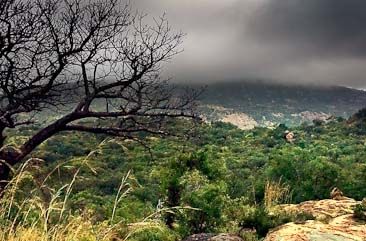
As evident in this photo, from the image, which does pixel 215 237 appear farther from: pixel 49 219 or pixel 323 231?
pixel 49 219

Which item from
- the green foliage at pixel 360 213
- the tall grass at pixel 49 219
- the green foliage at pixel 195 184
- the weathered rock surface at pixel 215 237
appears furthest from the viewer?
the green foliage at pixel 360 213

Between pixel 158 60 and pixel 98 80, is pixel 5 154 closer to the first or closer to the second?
pixel 98 80

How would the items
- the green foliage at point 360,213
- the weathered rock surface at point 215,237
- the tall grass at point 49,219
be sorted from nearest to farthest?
the tall grass at point 49,219
the weathered rock surface at point 215,237
the green foliage at point 360,213

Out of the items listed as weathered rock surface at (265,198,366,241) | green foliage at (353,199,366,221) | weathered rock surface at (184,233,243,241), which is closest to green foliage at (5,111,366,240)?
green foliage at (353,199,366,221)

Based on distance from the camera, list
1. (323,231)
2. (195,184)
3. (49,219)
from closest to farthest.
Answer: (49,219)
(323,231)
(195,184)

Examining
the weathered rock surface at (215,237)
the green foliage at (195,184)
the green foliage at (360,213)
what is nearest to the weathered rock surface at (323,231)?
the green foliage at (360,213)

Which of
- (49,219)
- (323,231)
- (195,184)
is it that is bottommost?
(195,184)

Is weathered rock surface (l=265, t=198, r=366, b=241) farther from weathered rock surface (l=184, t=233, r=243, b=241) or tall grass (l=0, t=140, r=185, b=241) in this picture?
tall grass (l=0, t=140, r=185, b=241)

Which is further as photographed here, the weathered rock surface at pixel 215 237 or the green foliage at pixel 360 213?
the green foliage at pixel 360 213

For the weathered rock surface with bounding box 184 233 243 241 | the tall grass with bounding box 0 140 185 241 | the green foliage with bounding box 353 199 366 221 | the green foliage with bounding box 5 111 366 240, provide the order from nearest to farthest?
the tall grass with bounding box 0 140 185 241, the green foliage with bounding box 5 111 366 240, the weathered rock surface with bounding box 184 233 243 241, the green foliage with bounding box 353 199 366 221

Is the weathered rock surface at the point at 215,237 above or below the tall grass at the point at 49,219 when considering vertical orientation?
below

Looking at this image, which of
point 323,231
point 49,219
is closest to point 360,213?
point 323,231

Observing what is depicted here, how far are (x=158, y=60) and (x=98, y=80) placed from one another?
4.33 feet

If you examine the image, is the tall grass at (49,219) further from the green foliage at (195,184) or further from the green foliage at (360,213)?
the green foliage at (360,213)
